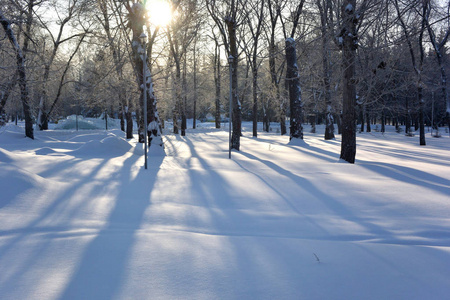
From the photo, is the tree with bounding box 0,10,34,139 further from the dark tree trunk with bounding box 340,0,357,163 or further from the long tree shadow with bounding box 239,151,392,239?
the dark tree trunk with bounding box 340,0,357,163

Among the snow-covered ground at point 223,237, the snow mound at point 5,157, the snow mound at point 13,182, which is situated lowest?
the snow-covered ground at point 223,237

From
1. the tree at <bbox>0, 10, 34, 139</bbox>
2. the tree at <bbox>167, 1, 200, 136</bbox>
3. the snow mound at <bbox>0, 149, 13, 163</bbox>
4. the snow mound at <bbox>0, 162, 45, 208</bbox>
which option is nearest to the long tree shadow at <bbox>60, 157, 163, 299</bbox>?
the snow mound at <bbox>0, 162, 45, 208</bbox>

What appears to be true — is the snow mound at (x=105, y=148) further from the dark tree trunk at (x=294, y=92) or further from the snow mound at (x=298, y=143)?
the dark tree trunk at (x=294, y=92)

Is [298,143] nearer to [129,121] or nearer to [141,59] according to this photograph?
[141,59]

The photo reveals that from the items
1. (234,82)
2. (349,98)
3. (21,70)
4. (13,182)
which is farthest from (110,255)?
(234,82)

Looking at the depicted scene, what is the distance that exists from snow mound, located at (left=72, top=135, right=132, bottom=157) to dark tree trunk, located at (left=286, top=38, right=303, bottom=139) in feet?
26.6

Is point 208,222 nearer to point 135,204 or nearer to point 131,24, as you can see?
point 135,204

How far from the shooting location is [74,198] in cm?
460

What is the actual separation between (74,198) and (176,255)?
2.64 m

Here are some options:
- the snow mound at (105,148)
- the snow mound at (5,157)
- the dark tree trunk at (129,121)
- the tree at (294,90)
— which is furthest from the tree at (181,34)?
the snow mound at (5,157)

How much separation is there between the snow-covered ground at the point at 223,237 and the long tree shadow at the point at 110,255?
1 cm

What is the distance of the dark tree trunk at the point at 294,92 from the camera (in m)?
14.4

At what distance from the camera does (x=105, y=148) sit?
11.2 meters

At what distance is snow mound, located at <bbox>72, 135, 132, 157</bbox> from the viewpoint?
10.6 meters
